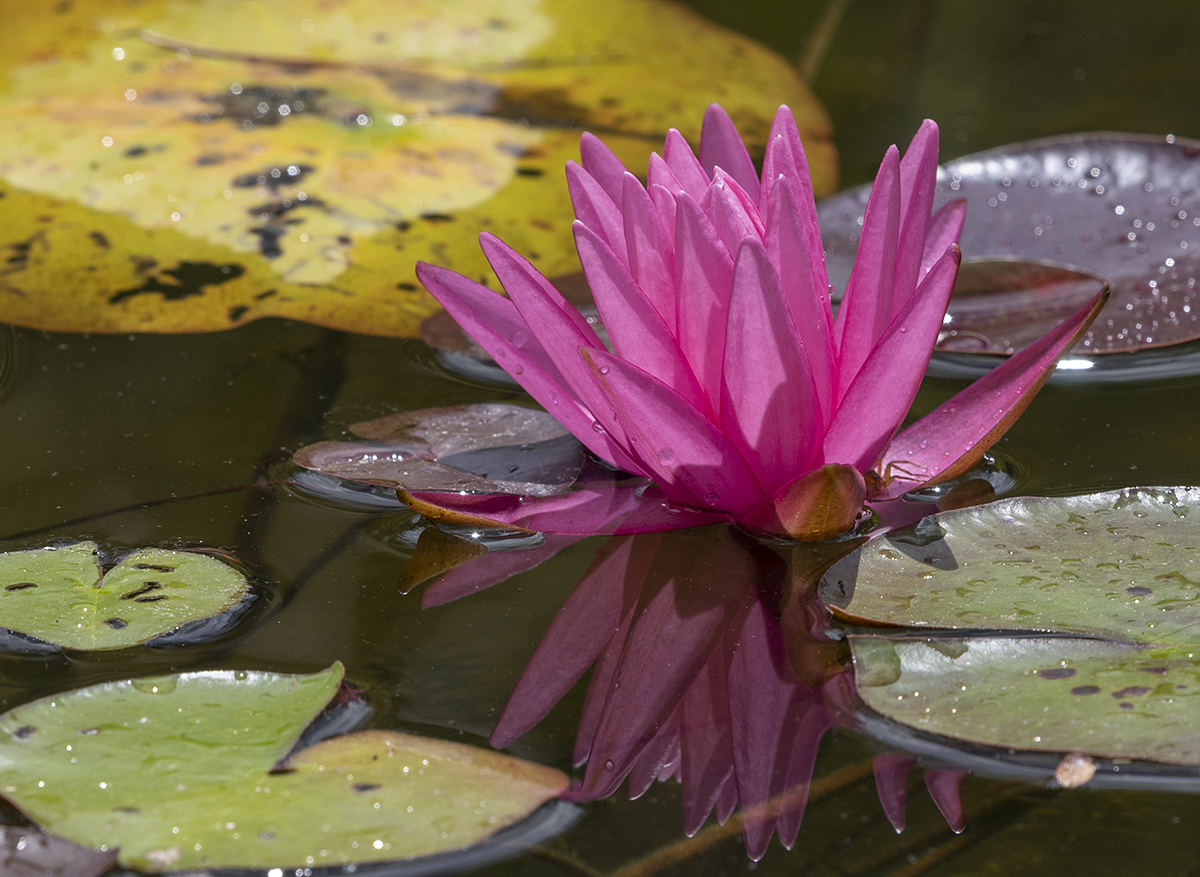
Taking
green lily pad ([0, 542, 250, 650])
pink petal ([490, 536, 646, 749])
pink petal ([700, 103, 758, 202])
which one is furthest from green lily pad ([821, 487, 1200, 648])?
green lily pad ([0, 542, 250, 650])

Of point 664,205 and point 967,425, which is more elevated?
point 664,205

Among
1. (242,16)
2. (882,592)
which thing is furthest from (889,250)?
(242,16)

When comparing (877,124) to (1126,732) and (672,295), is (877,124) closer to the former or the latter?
(672,295)

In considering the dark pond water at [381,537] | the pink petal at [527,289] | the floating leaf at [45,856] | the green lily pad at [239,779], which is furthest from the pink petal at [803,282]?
the floating leaf at [45,856]

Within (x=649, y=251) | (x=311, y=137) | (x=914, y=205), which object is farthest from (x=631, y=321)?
(x=311, y=137)

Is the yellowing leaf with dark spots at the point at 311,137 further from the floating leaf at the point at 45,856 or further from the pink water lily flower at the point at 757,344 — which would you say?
the floating leaf at the point at 45,856

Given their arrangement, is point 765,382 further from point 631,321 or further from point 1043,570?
point 1043,570

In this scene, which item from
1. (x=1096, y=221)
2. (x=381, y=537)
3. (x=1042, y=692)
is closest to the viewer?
(x=1042, y=692)

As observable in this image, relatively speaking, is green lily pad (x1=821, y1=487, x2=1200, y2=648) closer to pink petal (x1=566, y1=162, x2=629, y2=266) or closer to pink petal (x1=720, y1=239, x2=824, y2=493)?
pink petal (x1=720, y1=239, x2=824, y2=493)
